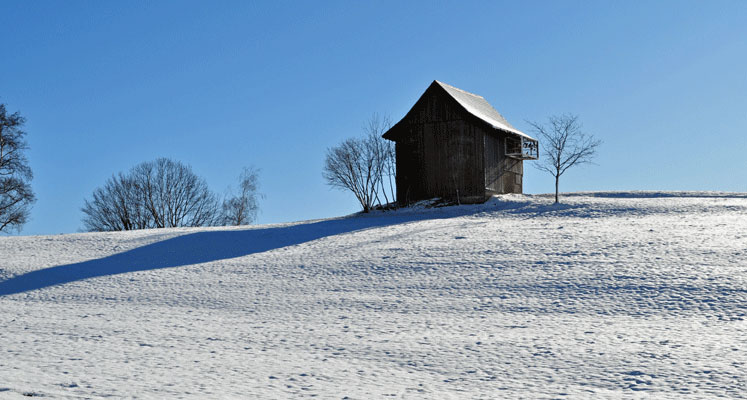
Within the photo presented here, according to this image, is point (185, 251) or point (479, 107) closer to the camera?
point (185, 251)

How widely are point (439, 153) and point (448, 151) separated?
50 cm

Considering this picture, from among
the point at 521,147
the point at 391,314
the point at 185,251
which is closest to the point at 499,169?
the point at 521,147

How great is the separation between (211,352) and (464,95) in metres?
28.0

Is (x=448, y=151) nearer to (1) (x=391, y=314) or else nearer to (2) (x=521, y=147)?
(2) (x=521, y=147)

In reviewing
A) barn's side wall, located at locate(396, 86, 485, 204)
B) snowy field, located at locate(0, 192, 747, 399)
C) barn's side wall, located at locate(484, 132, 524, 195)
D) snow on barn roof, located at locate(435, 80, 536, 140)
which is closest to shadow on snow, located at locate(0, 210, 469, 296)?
snowy field, located at locate(0, 192, 747, 399)

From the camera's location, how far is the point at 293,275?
46.8ft

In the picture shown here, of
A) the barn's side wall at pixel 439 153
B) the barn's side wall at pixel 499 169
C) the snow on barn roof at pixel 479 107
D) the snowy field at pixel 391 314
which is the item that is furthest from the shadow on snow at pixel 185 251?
the snow on barn roof at pixel 479 107

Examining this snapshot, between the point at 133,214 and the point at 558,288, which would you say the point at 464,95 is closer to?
the point at 558,288

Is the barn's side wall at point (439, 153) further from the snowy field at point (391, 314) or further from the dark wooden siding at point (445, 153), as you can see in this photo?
the snowy field at point (391, 314)

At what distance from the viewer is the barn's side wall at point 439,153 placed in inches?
1179

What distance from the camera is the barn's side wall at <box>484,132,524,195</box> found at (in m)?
30.2

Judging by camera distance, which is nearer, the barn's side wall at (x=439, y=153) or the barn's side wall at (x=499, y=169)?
the barn's side wall at (x=439, y=153)

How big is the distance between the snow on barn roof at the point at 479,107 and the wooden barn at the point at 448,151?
11 centimetres

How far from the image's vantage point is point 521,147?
3309cm
